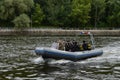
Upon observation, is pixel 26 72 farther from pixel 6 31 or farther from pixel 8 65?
pixel 6 31

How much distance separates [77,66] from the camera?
3612 cm

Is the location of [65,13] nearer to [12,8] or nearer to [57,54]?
[12,8]

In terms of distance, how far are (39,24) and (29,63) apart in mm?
78151

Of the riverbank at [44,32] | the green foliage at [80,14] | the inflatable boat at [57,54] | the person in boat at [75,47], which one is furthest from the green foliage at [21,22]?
the inflatable boat at [57,54]

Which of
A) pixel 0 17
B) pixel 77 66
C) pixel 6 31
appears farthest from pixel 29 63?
pixel 0 17

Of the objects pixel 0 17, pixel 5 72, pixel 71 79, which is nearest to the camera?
pixel 71 79

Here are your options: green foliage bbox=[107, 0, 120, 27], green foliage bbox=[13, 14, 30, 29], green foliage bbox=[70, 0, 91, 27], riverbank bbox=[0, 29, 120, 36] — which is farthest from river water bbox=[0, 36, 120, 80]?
green foliage bbox=[107, 0, 120, 27]

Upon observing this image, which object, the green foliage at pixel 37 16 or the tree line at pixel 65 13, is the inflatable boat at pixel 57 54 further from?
the green foliage at pixel 37 16

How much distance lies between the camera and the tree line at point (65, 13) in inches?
4234

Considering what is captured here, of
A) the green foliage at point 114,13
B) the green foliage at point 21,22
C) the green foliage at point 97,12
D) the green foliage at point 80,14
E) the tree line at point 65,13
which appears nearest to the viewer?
the green foliage at point 21,22

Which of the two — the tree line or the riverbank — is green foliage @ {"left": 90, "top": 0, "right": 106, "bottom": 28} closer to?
the tree line

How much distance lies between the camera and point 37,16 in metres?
113

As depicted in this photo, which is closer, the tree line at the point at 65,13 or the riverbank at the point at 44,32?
the riverbank at the point at 44,32

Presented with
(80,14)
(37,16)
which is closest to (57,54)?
(80,14)
